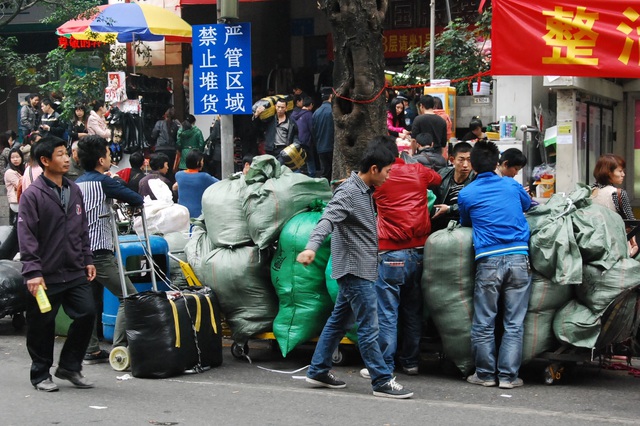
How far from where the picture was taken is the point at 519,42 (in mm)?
7520

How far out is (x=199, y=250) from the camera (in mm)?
8219

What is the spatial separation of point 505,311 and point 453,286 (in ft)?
1.42

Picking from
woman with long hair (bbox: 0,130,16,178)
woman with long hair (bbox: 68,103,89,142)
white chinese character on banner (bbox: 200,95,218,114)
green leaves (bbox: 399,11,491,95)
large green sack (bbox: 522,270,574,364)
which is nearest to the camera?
large green sack (bbox: 522,270,574,364)

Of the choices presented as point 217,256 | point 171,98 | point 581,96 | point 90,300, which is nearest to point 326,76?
point 171,98

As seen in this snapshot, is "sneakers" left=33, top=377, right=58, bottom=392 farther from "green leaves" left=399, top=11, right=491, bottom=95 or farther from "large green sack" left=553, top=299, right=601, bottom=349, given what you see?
"green leaves" left=399, top=11, right=491, bottom=95

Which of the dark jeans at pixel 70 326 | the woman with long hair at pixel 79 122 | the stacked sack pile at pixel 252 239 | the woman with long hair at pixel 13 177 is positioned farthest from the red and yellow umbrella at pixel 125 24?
the dark jeans at pixel 70 326

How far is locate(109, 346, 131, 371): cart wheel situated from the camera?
7.57 metres

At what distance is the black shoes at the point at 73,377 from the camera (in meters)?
6.92

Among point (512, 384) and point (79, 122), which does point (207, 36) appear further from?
point (79, 122)

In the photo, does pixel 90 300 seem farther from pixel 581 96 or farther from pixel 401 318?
pixel 581 96

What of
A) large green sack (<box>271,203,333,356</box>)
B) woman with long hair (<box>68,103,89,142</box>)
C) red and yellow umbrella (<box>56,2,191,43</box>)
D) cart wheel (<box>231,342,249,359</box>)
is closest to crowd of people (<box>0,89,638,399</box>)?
large green sack (<box>271,203,333,356</box>)

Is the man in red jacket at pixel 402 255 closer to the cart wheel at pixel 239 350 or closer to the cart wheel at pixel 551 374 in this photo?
the cart wheel at pixel 551 374

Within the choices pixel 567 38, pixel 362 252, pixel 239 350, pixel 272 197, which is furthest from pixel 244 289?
pixel 567 38

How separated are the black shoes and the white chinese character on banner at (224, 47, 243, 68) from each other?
12.9 ft
